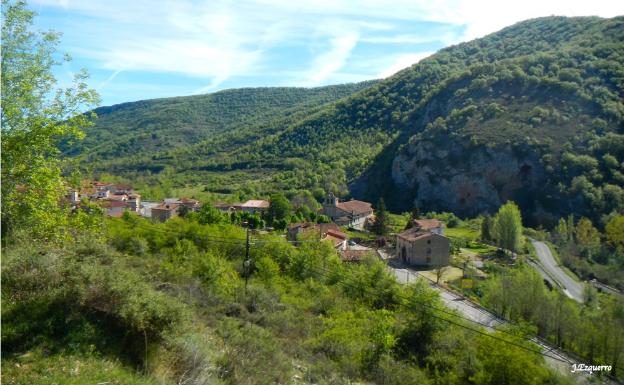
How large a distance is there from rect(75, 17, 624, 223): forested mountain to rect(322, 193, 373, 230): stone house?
12009mm

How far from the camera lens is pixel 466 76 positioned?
286 feet

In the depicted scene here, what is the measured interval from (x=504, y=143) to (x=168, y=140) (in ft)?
382

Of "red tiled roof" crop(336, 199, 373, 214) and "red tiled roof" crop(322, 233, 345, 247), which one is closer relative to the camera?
"red tiled roof" crop(322, 233, 345, 247)

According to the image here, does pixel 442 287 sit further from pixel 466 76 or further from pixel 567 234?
pixel 466 76

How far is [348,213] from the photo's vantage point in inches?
2283

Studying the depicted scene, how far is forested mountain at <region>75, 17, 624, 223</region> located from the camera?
181 ft

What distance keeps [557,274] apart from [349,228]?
25.4m

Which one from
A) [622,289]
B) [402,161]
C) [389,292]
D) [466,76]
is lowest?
[622,289]

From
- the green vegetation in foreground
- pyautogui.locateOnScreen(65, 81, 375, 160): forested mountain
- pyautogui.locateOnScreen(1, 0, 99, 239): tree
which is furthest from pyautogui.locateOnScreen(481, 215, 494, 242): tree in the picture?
pyautogui.locateOnScreen(65, 81, 375, 160): forested mountain

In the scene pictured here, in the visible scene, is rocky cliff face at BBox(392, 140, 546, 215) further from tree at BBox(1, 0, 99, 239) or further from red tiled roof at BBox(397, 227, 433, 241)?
tree at BBox(1, 0, 99, 239)

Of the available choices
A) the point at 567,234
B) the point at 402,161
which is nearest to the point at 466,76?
the point at 402,161

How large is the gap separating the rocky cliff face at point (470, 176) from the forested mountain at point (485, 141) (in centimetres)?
15

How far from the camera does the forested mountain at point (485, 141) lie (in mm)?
55281

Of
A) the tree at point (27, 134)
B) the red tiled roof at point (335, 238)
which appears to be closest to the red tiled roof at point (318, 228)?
the red tiled roof at point (335, 238)
